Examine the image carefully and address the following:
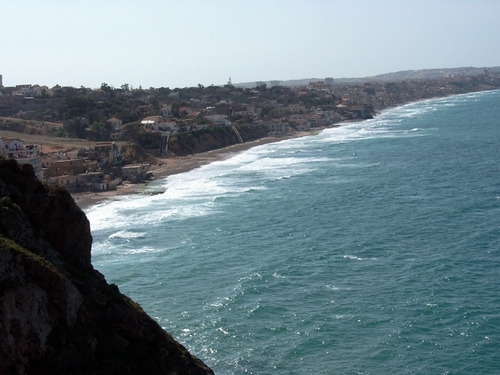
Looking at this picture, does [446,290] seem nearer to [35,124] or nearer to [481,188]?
[481,188]

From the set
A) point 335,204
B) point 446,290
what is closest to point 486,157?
point 335,204

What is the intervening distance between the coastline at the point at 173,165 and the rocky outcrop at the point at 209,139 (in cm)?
121

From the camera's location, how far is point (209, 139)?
88438 millimetres

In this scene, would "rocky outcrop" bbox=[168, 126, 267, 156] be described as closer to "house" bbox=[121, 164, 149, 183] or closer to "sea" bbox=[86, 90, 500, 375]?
"house" bbox=[121, 164, 149, 183]

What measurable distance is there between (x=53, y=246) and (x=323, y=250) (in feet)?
60.6

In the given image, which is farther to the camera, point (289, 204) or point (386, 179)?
point (386, 179)

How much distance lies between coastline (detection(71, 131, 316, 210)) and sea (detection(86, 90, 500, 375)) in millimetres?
1722

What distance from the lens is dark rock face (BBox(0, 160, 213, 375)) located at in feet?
43.8

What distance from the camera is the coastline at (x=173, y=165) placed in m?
49.8

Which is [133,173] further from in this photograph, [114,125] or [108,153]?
[114,125]

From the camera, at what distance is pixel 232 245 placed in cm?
3472

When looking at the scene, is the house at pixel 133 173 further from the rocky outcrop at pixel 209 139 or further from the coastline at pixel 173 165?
the rocky outcrop at pixel 209 139

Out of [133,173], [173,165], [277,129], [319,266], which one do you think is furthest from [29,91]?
[319,266]

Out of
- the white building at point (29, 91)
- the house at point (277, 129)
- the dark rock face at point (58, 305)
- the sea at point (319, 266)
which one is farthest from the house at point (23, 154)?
the house at point (277, 129)
